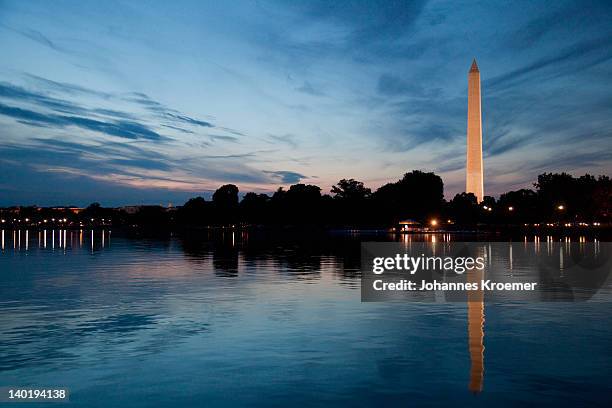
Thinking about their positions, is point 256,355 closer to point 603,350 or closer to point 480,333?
point 480,333

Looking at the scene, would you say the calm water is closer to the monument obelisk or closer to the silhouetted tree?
the monument obelisk

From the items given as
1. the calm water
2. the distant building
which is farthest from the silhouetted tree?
the calm water

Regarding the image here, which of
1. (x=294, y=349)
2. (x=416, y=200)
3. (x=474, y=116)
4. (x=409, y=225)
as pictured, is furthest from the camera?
(x=416, y=200)

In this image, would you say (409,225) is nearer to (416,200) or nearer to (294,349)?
(416,200)

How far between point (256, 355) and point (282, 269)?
2461 centimetres

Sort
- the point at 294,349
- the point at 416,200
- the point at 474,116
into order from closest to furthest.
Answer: the point at 294,349 < the point at 474,116 < the point at 416,200

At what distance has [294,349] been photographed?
16609mm

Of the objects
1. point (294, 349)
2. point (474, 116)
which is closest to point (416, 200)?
point (474, 116)

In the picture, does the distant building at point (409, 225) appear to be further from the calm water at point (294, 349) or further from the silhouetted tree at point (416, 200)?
the calm water at point (294, 349)

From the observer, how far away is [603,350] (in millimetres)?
16422

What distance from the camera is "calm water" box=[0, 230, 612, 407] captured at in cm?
1277

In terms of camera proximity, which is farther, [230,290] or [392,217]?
[392,217]

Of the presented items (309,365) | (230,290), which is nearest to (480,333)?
(309,365)

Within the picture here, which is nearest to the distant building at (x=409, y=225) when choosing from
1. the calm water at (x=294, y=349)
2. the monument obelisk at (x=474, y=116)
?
the monument obelisk at (x=474, y=116)
